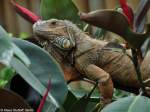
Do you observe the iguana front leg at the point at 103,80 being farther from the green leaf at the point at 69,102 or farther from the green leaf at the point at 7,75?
the green leaf at the point at 7,75

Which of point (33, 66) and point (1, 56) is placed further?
point (33, 66)

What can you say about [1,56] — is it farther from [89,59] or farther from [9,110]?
[89,59]

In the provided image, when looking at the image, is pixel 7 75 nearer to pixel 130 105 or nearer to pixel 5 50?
pixel 130 105

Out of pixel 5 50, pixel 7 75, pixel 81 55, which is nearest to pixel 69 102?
pixel 81 55

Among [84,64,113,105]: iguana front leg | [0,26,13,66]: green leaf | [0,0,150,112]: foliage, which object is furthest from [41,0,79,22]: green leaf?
[0,26,13,66]: green leaf

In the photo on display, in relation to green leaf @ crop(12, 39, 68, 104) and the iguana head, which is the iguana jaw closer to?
the iguana head

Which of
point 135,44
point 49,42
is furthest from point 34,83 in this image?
point 49,42
